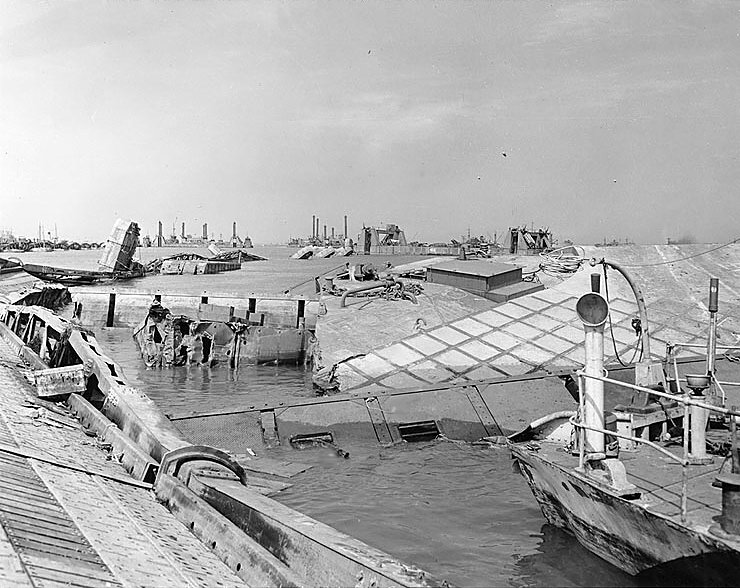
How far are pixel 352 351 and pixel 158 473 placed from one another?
996cm

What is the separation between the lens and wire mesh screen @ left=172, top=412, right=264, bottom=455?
40.2ft

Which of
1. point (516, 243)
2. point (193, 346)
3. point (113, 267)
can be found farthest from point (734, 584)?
point (113, 267)

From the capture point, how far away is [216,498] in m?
7.24

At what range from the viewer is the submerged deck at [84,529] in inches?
202

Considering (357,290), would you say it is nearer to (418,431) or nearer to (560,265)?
(560,265)

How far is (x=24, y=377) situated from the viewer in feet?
45.0

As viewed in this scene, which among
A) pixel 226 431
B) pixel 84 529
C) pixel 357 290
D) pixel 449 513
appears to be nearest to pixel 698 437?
pixel 449 513

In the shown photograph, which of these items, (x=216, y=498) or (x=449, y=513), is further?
(x=449, y=513)

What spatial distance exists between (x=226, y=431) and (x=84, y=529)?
21.5 feet

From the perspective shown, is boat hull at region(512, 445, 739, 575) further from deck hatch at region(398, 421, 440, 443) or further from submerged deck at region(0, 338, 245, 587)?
deck hatch at region(398, 421, 440, 443)

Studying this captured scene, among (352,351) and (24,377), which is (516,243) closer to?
(352,351)

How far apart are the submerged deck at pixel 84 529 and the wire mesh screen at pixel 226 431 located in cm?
304

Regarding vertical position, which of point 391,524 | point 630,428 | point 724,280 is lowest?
point 391,524

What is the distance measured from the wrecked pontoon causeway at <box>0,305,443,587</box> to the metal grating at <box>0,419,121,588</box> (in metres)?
0.08
